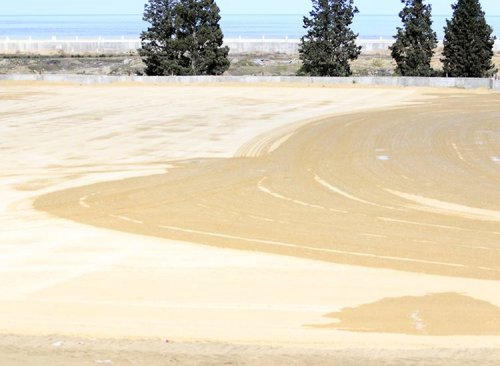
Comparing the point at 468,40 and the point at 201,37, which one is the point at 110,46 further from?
the point at 468,40

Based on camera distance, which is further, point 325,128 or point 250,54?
point 250,54

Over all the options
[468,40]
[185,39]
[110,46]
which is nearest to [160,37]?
[185,39]

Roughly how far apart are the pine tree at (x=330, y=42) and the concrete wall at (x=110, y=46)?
39413 millimetres

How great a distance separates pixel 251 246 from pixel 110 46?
9478 cm

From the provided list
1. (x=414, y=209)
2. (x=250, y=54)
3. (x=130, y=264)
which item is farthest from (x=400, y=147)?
(x=250, y=54)

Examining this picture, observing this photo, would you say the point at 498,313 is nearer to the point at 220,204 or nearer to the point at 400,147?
the point at 220,204

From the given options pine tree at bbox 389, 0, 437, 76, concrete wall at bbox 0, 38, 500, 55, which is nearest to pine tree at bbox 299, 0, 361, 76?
pine tree at bbox 389, 0, 437, 76

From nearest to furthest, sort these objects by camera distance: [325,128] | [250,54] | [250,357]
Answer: [250,357] < [325,128] < [250,54]

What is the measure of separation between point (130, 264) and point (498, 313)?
5302 millimetres

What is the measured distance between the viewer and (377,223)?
1680cm

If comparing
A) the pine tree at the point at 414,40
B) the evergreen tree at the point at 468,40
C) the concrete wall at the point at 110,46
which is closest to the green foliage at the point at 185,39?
the pine tree at the point at 414,40

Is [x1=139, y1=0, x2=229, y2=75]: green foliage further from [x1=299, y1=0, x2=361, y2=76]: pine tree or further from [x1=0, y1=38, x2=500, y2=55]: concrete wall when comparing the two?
[x1=0, y1=38, x2=500, y2=55]: concrete wall

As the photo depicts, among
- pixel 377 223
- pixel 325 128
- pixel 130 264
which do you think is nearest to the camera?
pixel 130 264

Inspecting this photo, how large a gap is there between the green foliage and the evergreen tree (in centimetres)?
1577
